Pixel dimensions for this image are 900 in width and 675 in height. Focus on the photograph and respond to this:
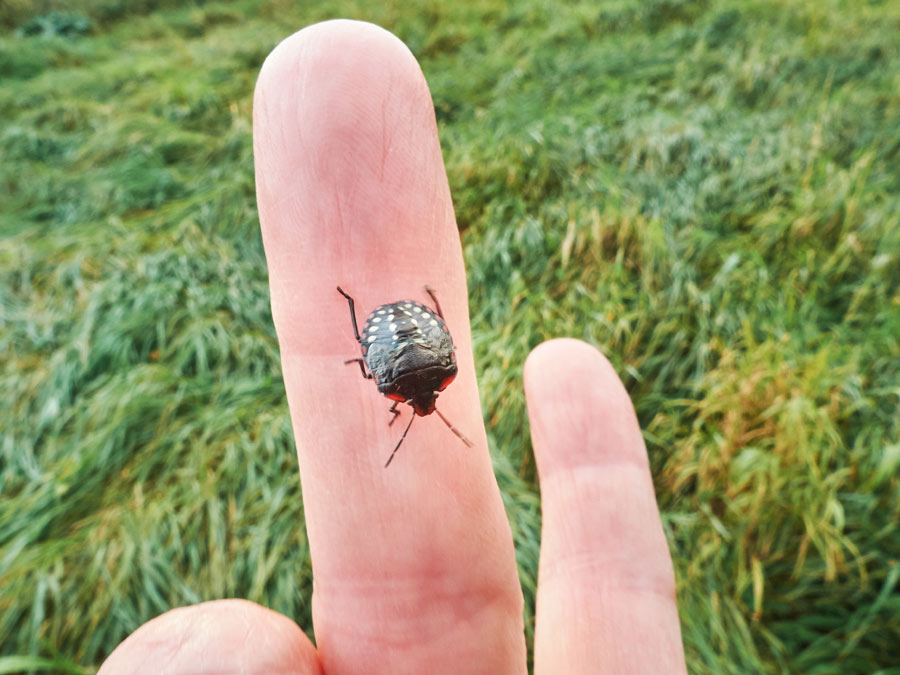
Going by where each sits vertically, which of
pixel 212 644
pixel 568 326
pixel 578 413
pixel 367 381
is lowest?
pixel 568 326

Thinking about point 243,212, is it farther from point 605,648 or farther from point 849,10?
point 849,10

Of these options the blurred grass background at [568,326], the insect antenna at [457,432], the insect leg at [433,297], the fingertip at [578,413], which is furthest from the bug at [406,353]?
the blurred grass background at [568,326]

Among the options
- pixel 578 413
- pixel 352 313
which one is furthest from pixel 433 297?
pixel 578 413

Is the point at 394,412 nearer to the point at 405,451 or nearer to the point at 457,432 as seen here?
the point at 405,451

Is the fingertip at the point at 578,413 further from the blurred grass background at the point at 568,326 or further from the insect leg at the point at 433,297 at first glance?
the blurred grass background at the point at 568,326

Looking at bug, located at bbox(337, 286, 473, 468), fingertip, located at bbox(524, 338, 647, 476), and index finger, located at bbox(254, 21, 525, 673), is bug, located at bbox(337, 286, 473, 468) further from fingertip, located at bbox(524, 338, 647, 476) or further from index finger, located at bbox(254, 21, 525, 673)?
fingertip, located at bbox(524, 338, 647, 476)

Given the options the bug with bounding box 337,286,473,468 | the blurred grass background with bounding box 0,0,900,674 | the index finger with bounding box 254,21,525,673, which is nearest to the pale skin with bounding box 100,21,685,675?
the index finger with bounding box 254,21,525,673
